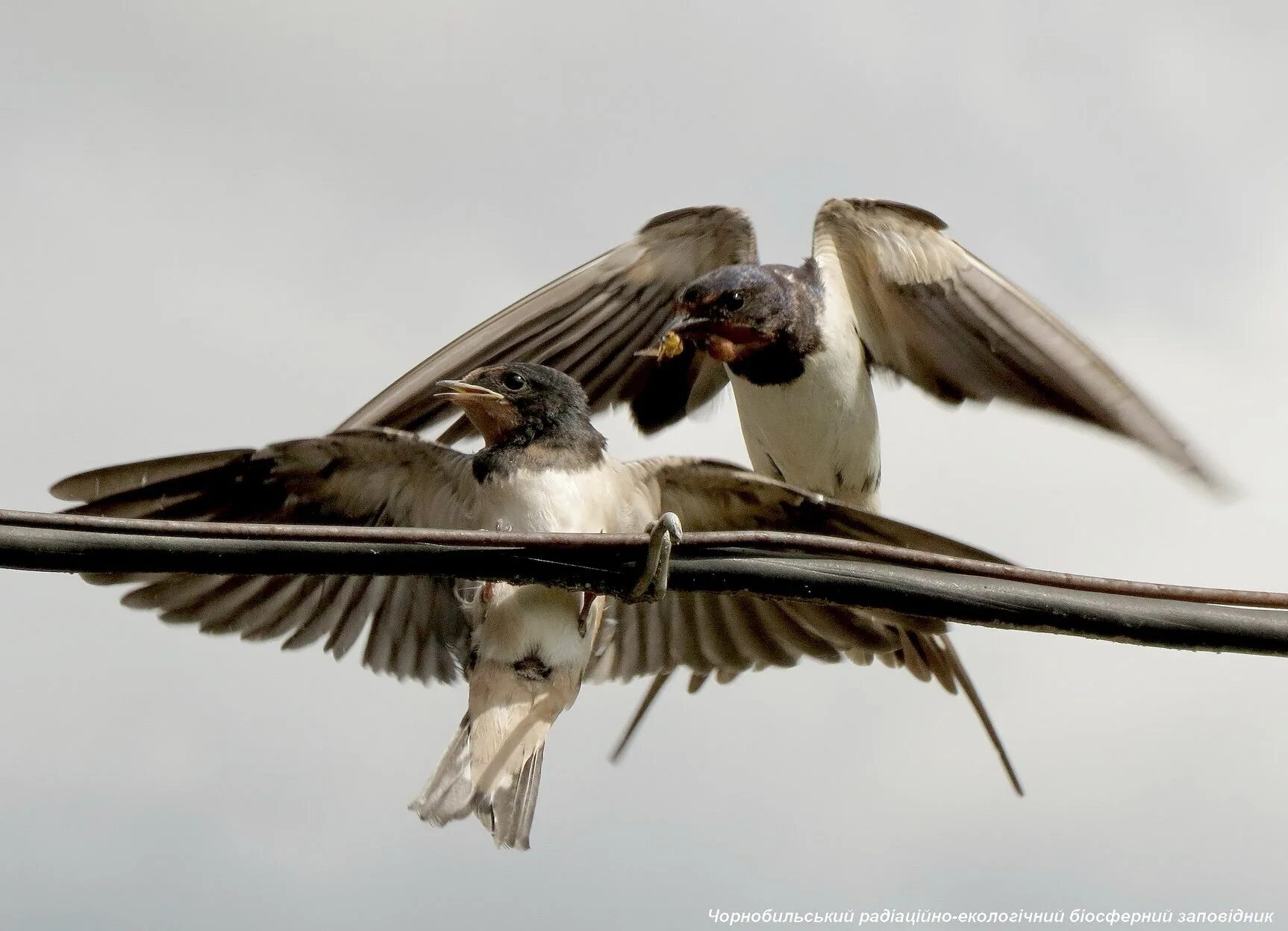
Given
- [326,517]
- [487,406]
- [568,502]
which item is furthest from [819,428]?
[326,517]

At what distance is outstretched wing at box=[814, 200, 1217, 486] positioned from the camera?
546cm

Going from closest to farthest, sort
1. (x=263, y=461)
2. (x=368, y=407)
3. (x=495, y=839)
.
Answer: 1. (x=495, y=839)
2. (x=263, y=461)
3. (x=368, y=407)

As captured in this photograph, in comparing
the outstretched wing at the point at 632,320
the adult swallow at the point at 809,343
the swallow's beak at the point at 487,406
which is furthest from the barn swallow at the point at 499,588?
the outstretched wing at the point at 632,320

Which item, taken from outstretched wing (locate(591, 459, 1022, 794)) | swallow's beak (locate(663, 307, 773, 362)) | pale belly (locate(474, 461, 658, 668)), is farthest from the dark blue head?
pale belly (locate(474, 461, 658, 668))

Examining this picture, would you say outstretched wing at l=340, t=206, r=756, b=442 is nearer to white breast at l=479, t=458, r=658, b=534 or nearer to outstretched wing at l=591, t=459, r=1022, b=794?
outstretched wing at l=591, t=459, r=1022, b=794

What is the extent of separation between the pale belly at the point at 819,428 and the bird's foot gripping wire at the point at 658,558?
338 centimetres

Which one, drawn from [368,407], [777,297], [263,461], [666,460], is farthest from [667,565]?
[777,297]

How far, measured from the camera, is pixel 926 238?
20.4 feet

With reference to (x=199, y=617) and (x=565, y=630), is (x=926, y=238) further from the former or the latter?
(x=199, y=617)

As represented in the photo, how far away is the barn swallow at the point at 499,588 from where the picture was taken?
409 cm

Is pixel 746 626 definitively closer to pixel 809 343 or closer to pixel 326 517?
pixel 326 517

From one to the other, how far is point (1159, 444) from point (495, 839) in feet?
6.55

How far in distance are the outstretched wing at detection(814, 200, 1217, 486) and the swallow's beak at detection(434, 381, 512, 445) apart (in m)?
1.77

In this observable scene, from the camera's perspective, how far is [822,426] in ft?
19.7
